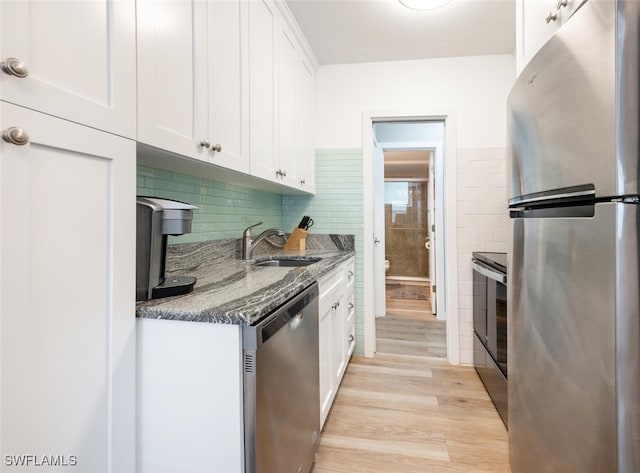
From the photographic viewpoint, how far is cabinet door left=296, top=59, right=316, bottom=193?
8.19 ft

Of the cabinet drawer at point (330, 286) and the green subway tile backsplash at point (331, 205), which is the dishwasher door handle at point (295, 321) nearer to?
the cabinet drawer at point (330, 286)

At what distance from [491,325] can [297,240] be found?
152 cm

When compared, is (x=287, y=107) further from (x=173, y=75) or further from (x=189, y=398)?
(x=189, y=398)

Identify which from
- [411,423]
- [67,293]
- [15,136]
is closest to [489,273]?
[411,423]

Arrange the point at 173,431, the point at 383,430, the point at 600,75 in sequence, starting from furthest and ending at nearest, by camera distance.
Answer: the point at 383,430
the point at 173,431
the point at 600,75

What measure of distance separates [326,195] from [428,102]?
1132 millimetres

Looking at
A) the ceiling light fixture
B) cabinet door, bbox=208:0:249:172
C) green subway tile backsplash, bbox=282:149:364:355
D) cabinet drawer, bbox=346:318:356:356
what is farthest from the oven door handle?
the ceiling light fixture

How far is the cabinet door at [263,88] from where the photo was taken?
5.46 feet

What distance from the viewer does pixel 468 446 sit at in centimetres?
172

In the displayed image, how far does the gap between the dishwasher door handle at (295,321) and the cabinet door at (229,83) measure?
2.22ft

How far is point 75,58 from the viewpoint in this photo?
73 cm

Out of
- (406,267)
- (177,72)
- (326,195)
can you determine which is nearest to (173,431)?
(177,72)

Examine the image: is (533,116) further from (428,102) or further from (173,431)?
(428,102)

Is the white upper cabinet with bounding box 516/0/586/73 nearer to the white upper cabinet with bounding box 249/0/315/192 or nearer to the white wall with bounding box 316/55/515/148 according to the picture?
the white upper cabinet with bounding box 249/0/315/192
